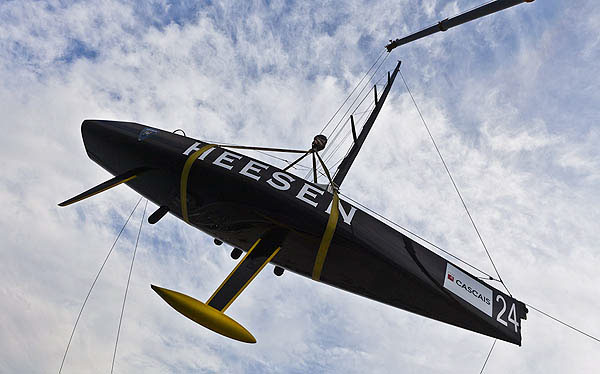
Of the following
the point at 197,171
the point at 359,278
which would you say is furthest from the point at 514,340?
the point at 197,171

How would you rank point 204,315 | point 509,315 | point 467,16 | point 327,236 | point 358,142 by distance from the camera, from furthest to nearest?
point 358,142
point 467,16
point 509,315
point 327,236
point 204,315

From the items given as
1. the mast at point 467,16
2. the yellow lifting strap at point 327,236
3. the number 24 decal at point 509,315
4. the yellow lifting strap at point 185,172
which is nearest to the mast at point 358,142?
the mast at point 467,16

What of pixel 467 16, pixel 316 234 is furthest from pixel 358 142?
pixel 316 234

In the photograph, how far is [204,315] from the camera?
3475mm

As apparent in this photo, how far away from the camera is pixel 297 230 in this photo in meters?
4.59

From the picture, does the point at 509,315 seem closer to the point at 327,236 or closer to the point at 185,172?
the point at 327,236

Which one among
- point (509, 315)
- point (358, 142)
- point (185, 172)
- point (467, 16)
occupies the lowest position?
point (185, 172)

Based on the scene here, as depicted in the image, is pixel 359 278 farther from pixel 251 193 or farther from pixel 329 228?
pixel 251 193

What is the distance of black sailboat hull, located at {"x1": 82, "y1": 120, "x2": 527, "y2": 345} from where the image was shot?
458 cm

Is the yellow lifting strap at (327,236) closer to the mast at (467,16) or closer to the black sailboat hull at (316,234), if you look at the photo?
the black sailboat hull at (316,234)

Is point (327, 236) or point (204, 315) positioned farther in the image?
point (327, 236)

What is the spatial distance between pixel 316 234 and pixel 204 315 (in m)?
1.66

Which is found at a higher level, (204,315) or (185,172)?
(185,172)

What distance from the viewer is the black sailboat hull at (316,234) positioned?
4578 mm
